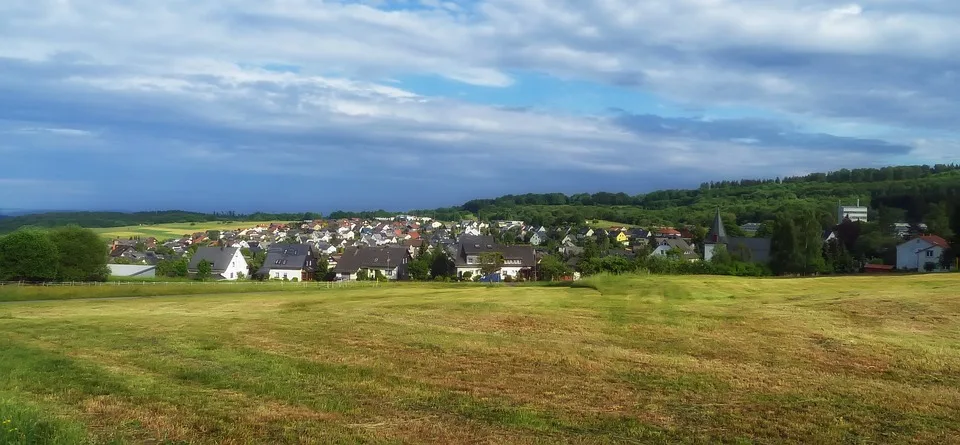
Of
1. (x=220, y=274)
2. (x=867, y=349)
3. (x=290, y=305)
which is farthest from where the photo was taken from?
(x=220, y=274)

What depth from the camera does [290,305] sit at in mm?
33844

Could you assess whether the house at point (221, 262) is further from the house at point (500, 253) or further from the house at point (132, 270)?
the house at point (500, 253)

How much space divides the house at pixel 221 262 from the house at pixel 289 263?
12.5ft

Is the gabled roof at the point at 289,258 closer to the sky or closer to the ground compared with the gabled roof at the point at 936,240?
closer to the ground

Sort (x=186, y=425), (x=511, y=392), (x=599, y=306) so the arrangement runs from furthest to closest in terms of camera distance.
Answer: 1. (x=599, y=306)
2. (x=511, y=392)
3. (x=186, y=425)

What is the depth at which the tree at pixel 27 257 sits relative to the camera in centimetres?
7362

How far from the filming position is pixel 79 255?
7775 centimetres

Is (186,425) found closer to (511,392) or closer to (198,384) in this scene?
(198,384)

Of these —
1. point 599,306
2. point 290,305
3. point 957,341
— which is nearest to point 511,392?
point 957,341

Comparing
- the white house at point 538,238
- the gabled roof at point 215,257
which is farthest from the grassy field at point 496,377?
the white house at point 538,238

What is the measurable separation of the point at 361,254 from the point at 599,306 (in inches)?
3006

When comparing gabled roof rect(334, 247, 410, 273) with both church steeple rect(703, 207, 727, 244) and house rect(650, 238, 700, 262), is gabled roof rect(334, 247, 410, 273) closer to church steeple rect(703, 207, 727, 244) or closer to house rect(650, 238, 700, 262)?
house rect(650, 238, 700, 262)

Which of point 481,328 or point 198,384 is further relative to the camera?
point 481,328

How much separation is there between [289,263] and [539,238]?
65.4 meters
